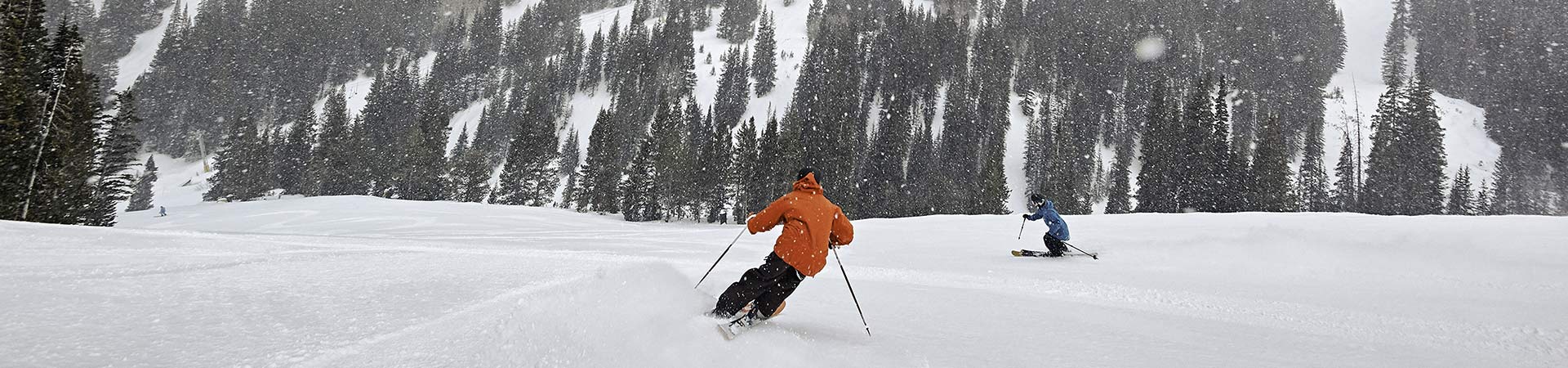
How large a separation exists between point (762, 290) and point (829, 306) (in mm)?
1835

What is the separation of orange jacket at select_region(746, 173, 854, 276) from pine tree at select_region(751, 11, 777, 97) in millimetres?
107839

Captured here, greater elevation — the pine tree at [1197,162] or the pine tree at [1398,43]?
the pine tree at [1398,43]

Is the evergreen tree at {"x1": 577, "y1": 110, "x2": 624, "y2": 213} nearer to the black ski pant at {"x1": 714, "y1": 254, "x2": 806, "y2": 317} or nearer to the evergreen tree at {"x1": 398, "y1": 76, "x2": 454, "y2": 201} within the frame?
the evergreen tree at {"x1": 398, "y1": 76, "x2": 454, "y2": 201}

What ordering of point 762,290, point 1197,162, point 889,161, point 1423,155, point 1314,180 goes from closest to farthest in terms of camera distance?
point 762,290, point 1197,162, point 1423,155, point 1314,180, point 889,161

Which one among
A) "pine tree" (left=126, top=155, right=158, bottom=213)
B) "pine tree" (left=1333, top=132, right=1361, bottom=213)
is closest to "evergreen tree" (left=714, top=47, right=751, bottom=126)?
"pine tree" (left=126, top=155, right=158, bottom=213)

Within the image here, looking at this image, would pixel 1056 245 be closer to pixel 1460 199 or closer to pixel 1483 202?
pixel 1460 199

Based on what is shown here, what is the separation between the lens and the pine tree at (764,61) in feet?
370

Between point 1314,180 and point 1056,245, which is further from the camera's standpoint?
point 1314,180

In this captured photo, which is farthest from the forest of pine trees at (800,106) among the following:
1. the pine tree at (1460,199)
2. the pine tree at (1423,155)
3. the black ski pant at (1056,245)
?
the black ski pant at (1056,245)

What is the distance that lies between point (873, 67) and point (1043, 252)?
10733 cm

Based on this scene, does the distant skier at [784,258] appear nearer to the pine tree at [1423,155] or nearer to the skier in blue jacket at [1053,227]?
the skier in blue jacket at [1053,227]

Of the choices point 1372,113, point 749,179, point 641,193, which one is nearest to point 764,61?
point 749,179

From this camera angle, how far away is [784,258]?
5.25 m

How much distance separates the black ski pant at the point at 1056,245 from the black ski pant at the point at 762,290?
959 centimetres
